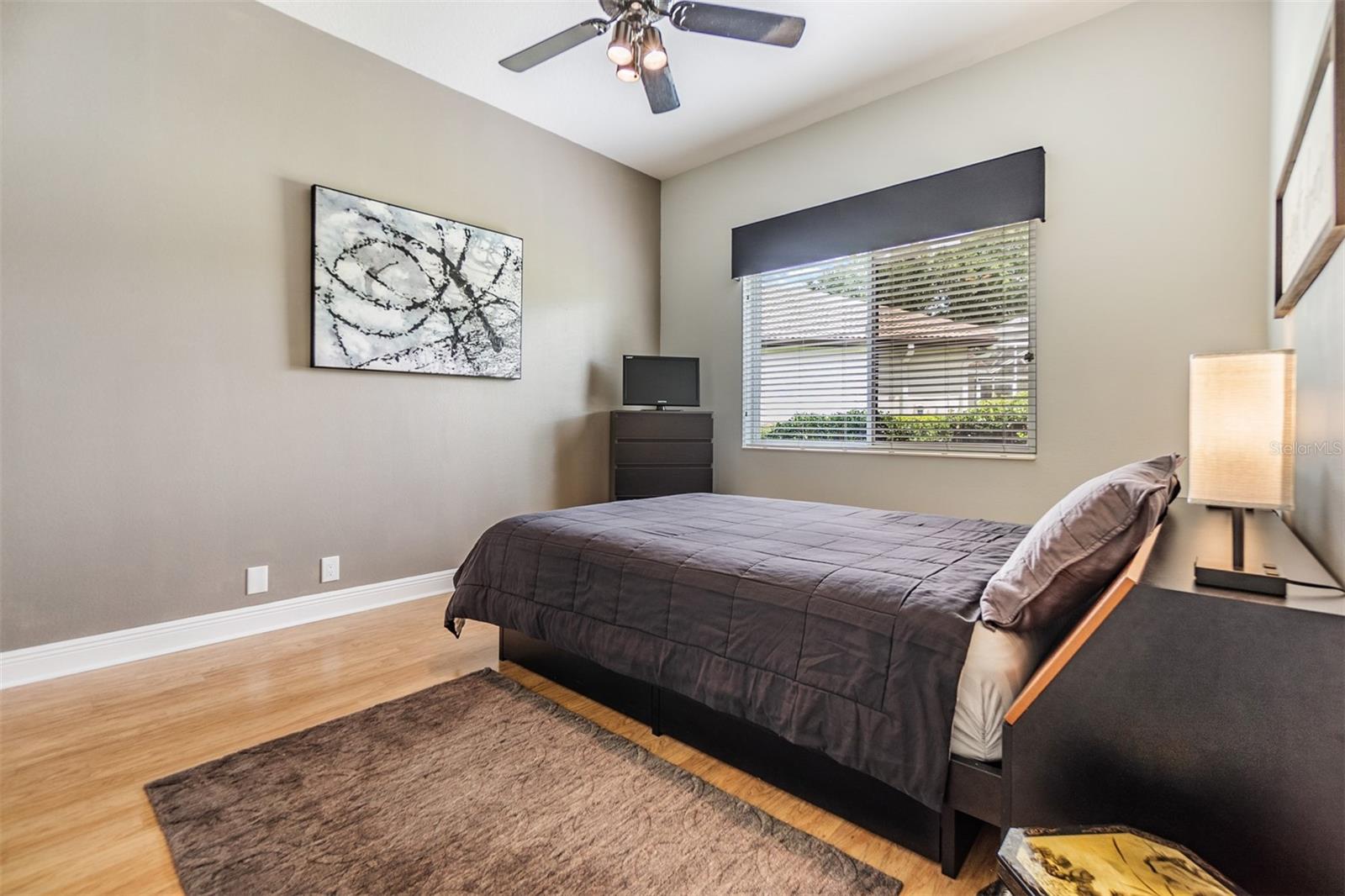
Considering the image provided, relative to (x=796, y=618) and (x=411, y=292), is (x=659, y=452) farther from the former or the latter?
(x=796, y=618)

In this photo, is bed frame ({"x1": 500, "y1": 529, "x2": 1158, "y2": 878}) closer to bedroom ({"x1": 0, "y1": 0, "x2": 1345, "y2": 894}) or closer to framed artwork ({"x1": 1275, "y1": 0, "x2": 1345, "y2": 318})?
bedroom ({"x1": 0, "y1": 0, "x2": 1345, "y2": 894})

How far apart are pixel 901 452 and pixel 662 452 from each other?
1500mm

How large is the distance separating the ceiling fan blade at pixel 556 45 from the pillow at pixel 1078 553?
237 centimetres

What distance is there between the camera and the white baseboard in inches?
90.4

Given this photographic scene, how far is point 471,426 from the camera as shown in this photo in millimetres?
3693

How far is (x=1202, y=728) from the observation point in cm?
95

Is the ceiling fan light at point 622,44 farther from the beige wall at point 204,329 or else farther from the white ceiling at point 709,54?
the beige wall at point 204,329

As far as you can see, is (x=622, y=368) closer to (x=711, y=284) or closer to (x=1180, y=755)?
(x=711, y=284)

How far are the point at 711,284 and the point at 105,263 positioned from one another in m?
3.32

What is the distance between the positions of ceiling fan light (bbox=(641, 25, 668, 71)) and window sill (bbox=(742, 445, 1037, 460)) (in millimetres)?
2354

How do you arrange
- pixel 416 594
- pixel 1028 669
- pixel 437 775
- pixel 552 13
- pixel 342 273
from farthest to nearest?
pixel 416 594
pixel 342 273
pixel 552 13
pixel 437 775
pixel 1028 669

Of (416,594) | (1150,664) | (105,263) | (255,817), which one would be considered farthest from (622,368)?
(1150,664)

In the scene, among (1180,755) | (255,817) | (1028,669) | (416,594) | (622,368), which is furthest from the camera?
(622,368)

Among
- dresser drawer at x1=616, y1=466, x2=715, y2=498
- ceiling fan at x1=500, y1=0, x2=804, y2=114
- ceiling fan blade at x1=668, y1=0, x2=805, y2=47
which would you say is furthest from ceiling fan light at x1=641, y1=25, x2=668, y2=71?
dresser drawer at x1=616, y1=466, x2=715, y2=498
